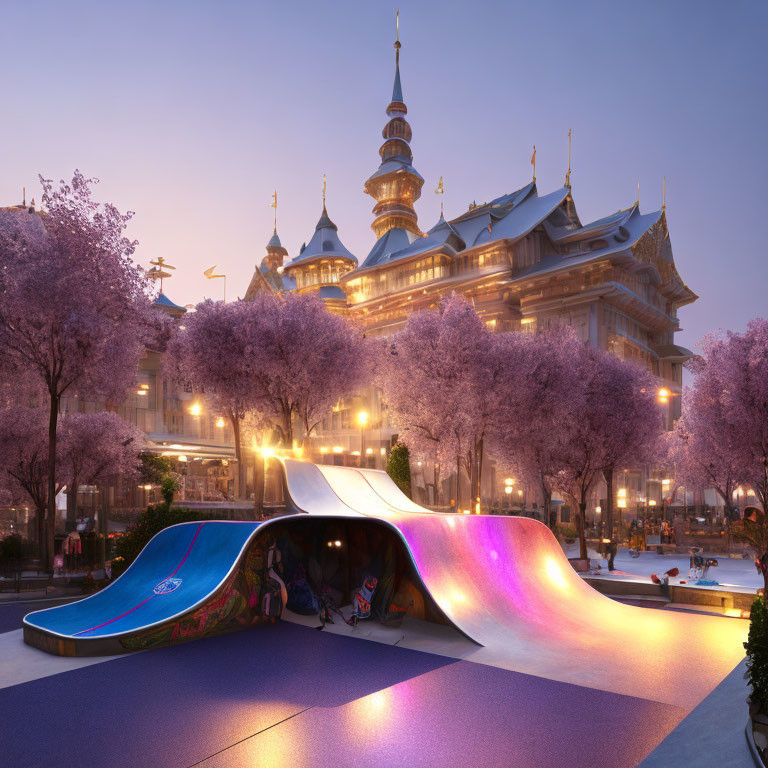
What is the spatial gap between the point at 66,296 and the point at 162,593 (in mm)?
10965

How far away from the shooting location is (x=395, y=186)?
74.2m

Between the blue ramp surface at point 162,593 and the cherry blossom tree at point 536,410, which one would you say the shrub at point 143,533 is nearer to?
the blue ramp surface at point 162,593

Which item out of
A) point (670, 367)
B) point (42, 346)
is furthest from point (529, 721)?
point (670, 367)

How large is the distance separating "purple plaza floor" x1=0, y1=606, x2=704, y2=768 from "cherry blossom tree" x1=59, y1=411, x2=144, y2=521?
15.5m

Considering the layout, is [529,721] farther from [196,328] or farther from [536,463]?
[196,328]

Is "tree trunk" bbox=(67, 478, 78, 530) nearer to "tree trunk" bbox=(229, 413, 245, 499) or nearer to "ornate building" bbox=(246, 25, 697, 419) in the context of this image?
"tree trunk" bbox=(229, 413, 245, 499)

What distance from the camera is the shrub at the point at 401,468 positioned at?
105ft

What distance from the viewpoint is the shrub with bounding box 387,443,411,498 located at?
32016mm

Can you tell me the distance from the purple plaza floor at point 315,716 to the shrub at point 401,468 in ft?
70.1

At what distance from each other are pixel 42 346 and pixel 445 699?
A: 17.6 metres

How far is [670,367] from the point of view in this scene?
56406 mm

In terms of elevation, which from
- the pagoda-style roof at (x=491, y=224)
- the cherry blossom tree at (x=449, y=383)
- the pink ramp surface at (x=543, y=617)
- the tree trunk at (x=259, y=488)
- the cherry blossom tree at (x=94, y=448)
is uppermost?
the pagoda-style roof at (x=491, y=224)

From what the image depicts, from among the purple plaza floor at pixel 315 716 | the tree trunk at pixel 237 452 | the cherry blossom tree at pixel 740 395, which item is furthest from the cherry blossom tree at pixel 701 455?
the tree trunk at pixel 237 452

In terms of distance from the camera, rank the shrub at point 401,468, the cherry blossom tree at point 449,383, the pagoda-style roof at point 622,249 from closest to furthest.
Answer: the cherry blossom tree at point 449,383 < the shrub at point 401,468 < the pagoda-style roof at point 622,249
